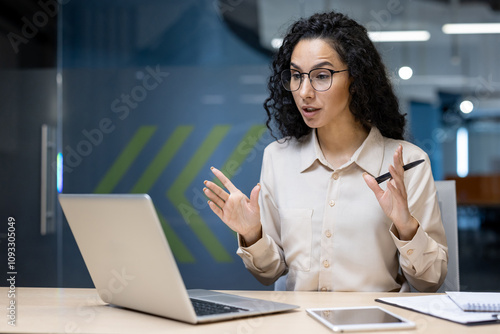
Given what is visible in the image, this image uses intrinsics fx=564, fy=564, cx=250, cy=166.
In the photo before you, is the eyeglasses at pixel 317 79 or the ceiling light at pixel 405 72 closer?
the eyeglasses at pixel 317 79

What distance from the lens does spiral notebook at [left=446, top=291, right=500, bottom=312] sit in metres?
1.33

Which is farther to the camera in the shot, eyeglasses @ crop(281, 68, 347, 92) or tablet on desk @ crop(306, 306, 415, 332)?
eyeglasses @ crop(281, 68, 347, 92)

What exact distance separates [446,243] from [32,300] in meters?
1.40

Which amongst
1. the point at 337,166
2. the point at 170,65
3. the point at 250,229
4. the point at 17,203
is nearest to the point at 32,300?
the point at 250,229

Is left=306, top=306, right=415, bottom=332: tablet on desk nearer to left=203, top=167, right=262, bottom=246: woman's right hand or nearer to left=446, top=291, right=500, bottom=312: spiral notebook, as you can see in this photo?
left=446, top=291, right=500, bottom=312: spiral notebook

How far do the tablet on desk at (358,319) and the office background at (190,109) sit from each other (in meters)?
2.54

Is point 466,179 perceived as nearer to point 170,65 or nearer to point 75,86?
point 170,65

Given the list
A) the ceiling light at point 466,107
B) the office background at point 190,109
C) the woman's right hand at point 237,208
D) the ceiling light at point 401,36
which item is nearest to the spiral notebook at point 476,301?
the woman's right hand at point 237,208

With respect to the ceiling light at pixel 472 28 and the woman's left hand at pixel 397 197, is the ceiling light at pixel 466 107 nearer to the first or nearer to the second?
the ceiling light at pixel 472 28

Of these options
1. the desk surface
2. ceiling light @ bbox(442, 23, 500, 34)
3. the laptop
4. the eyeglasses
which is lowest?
the desk surface

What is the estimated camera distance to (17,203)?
366 cm

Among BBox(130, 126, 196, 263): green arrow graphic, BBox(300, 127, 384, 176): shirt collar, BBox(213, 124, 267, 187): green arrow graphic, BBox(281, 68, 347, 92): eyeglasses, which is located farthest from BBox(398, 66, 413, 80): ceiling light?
BBox(281, 68, 347, 92): eyeglasses

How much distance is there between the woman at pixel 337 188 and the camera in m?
1.96

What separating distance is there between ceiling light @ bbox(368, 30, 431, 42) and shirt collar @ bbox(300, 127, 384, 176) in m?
1.89
